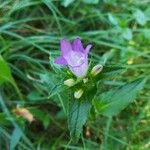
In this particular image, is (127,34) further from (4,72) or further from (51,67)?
(4,72)

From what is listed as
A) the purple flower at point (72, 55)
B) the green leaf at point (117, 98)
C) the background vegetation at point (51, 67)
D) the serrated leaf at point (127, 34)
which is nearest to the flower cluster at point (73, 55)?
the purple flower at point (72, 55)

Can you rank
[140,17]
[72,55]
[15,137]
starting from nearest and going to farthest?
[72,55]
[15,137]
[140,17]

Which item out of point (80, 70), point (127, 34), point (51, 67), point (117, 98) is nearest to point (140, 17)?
point (127, 34)

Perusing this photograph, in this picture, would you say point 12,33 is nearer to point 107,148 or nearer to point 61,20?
point 61,20

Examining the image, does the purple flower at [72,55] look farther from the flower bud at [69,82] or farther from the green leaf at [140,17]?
the green leaf at [140,17]

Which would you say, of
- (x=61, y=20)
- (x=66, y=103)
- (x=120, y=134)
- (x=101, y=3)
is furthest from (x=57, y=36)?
(x=66, y=103)
